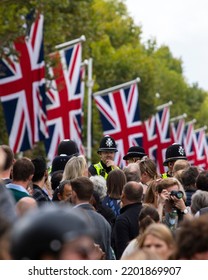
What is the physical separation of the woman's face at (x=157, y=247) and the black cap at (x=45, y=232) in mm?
2305

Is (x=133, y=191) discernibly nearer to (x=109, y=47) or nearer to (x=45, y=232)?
(x=45, y=232)

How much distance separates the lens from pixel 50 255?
5.08 metres

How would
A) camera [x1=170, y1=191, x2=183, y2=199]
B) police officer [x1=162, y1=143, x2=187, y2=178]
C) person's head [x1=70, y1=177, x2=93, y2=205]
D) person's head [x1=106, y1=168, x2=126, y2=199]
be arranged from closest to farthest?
1. person's head [x1=70, y1=177, x2=93, y2=205]
2. camera [x1=170, y1=191, x2=183, y2=199]
3. person's head [x1=106, y1=168, x2=126, y2=199]
4. police officer [x1=162, y1=143, x2=187, y2=178]

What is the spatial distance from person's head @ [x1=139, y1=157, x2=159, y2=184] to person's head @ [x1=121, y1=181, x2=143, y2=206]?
2.80 metres

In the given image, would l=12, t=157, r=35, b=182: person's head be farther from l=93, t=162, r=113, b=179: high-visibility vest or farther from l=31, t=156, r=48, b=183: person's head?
l=93, t=162, r=113, b=179: high-visibility vest

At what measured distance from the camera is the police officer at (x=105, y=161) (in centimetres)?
1575

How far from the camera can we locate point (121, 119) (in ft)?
125

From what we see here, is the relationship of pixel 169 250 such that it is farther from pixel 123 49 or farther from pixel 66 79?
pixel 123 49

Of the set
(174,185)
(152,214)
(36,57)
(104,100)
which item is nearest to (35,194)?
(174,185)

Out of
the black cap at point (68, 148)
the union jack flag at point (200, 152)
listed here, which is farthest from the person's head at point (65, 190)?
the union jack flag at point (200, 152)

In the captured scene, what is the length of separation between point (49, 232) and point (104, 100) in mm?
34120

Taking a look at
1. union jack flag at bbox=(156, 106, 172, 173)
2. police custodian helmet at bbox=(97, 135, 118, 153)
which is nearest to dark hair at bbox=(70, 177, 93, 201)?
Answer: police custodian helmet at bbox=(97, 135, 118, 153)

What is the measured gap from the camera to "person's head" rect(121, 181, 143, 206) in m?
12.0

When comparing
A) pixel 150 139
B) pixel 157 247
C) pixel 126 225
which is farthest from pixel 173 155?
pixel 150 139
